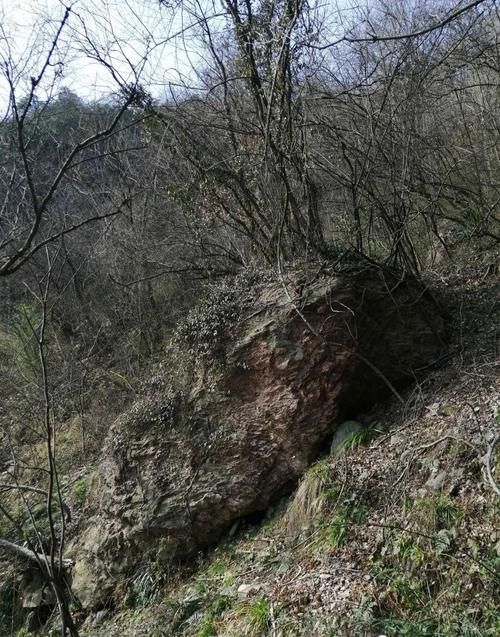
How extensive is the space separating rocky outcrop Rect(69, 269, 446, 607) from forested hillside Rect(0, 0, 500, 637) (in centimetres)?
2

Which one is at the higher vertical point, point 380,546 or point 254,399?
point 254,399

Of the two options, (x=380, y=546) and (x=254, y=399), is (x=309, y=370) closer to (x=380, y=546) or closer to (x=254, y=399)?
(x=254, y=399)

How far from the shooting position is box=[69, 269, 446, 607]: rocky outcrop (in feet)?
16.4

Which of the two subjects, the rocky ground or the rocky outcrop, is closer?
the rocky ground

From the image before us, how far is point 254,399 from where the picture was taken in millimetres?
5242

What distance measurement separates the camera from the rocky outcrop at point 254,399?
5.01 metres

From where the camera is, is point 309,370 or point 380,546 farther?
point 309,370

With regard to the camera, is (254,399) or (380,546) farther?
(254,399)

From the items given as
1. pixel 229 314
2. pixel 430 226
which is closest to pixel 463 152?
pixel 430 226

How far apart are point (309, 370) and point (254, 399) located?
24.1 inches

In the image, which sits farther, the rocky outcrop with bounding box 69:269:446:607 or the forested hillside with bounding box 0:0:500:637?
the rocky outcrop with bounding box 69:269:446:607

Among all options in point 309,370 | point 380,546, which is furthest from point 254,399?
point 380,546

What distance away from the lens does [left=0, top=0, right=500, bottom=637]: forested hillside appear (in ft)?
11.6

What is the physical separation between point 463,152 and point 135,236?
5.00 meters
